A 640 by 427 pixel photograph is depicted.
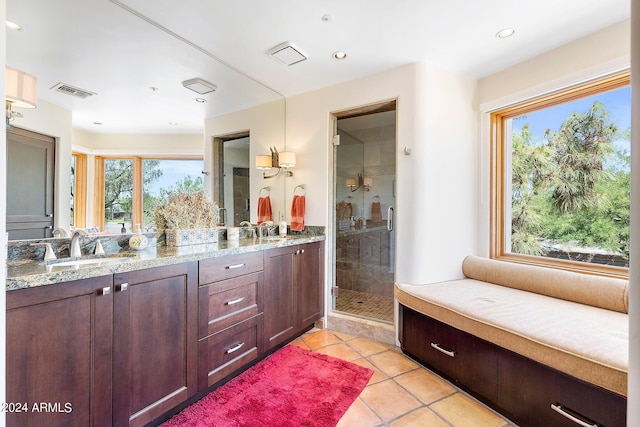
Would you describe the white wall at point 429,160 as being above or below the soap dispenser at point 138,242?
above

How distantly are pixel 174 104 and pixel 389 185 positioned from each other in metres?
2.06

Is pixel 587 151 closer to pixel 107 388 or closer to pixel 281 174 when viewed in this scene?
pixel 281 174

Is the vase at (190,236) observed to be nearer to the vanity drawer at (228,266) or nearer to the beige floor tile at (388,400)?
the vanity drawer at (228,266)

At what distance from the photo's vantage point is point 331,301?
3025 mm

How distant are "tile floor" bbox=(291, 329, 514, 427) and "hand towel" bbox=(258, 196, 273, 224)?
54.4 inches

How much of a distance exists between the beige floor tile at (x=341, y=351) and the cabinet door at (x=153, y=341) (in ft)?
3.59

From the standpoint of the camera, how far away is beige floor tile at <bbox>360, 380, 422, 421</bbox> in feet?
5.64

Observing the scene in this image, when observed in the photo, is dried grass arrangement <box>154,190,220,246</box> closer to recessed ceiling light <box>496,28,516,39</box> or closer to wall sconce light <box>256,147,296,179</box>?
wall sconce light <box>256,147,296,179</box>

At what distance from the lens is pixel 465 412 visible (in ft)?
5.61

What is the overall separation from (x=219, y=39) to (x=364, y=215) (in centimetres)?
214

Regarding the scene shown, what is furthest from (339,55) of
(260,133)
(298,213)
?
(298,213)

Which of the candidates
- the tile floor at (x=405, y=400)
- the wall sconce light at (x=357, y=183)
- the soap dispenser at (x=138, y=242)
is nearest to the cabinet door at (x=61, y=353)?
the soap dispenser at (x=138, y=242)

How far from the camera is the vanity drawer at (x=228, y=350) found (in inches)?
69.5

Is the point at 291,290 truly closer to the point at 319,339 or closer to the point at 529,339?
the point at 319,339
